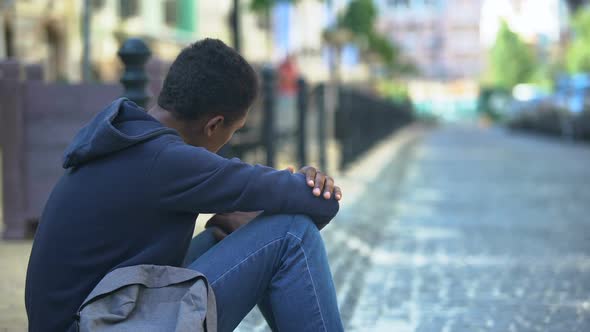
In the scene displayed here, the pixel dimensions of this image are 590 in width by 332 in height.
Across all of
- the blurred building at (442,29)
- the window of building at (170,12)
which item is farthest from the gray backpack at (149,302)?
the blurred building at (442,29)

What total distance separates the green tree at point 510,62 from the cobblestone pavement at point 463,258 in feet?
321

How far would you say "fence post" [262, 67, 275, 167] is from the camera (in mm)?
10250

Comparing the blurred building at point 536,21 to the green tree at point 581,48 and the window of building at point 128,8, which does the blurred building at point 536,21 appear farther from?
the window of building at point 128,8

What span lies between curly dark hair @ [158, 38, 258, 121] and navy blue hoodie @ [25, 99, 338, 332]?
10 centimetres

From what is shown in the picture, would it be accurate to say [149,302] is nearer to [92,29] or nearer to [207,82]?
[207,82]

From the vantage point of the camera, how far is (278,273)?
10.8 feet

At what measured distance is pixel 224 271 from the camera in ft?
10.5

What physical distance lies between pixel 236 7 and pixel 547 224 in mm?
4939

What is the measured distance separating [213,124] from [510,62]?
110 m

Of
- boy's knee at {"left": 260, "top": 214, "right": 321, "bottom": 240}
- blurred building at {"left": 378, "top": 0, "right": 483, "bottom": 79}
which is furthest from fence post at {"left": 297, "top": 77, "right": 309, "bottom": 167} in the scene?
blurred building at {"left": 378, "top": 0, "right": 483, "bottom": 79}

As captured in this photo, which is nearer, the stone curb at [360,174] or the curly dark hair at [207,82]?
the curly dark hair at [207,82]

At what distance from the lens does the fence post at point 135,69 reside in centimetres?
599

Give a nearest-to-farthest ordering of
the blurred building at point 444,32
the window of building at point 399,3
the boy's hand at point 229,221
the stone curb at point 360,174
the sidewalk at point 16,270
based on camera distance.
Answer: the boy's hand at point 229,221 → the sidewalk at point 16,270 → the stone curb at point 360,174 → the blurred building at point 444,32 → the window of building at point 399,3

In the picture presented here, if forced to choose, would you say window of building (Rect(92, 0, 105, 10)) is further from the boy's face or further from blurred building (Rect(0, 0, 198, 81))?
the boy's face
